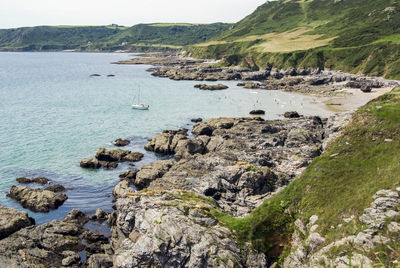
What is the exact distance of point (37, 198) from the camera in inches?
1709

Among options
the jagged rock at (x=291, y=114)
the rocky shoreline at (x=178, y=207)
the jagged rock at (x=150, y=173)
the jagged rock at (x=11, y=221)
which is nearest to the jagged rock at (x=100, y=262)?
the rocky shoreline at (x=178, y=207)

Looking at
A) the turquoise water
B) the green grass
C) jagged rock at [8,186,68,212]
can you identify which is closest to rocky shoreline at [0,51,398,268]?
jagged rock at [8,186,68,212]

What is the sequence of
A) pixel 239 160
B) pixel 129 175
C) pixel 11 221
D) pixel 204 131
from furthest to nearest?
pixel 204 131 → pixel 129 175 → pixel 239 160 → pixel 11 221

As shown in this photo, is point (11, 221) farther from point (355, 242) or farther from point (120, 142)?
point (120, 142)

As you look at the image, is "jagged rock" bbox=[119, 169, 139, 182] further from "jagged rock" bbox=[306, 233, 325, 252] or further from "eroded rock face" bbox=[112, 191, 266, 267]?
"jagged rock" bbox=[306, 233, 325, 252]

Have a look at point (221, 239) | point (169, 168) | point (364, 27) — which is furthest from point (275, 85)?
point (221, 239)

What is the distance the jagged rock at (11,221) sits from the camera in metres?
33.8

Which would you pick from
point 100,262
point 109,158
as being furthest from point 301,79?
point 100,262

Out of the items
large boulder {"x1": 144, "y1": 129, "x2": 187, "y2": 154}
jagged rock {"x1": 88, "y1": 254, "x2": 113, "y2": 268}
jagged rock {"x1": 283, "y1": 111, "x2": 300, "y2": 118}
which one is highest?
jagged rock {"x1": 283, "y1": 111, "x2": 300, "y2": 118}

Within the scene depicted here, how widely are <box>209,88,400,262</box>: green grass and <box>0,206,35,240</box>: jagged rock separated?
24.1 m

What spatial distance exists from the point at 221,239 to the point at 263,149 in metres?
32.0

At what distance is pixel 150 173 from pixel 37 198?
16423mm

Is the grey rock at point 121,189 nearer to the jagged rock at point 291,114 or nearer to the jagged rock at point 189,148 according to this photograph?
the jagged rock at point 189,148

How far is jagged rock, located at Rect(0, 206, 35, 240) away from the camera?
33.8 metres
